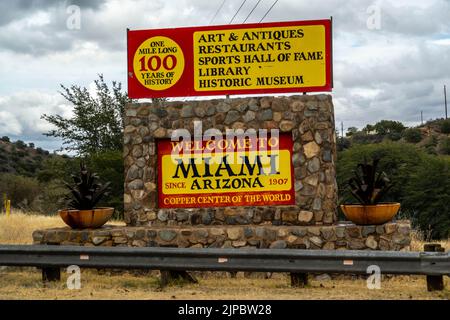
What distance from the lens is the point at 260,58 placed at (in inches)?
531

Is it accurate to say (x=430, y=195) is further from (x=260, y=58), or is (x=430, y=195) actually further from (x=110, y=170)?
(x=260, y=58)

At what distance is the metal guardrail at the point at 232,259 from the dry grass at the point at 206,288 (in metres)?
0.32

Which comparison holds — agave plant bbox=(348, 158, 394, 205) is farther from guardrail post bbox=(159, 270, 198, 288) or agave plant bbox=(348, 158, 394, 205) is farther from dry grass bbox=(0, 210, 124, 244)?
dry grass bbox=(0, 210, 124, 244)

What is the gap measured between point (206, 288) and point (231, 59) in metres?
5.55

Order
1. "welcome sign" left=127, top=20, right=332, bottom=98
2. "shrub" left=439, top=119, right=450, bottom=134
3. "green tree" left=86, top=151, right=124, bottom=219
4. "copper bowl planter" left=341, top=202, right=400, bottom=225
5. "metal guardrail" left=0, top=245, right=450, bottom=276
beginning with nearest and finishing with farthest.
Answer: "metal guardrail" left=0, top=245, right=450, bottom=276 < "copper bowl planter" left=341, top=202, right=400, bottom=225 < "welcome sign" left=127, top=20, right=332, bottom=98 < "green tree" left=86, top=151, right=124, bottom=219 < "shrub" left=439, top=119, right=450, bottom=134

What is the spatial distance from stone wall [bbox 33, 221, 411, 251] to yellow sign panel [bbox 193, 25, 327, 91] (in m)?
3.10

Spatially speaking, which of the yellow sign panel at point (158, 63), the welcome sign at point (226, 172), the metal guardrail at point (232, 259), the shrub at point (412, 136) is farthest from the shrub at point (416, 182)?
the shrub at point (412, 136)

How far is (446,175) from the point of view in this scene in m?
33.1

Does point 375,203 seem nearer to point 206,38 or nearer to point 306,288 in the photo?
point 306,288

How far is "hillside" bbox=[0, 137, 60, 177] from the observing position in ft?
178

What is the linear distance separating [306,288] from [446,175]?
25.5m

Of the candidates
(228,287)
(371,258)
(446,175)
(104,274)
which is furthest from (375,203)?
(446,175)

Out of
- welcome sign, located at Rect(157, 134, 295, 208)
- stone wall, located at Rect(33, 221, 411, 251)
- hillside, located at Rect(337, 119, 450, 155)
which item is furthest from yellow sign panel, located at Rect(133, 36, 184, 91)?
hillside, located at Rect(337, 119, 450, 155)
